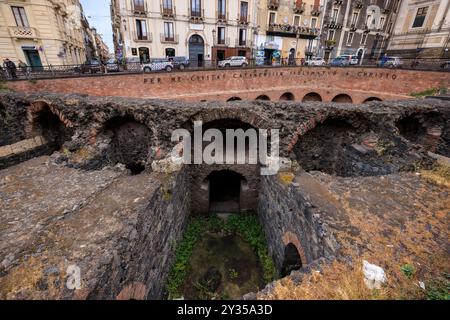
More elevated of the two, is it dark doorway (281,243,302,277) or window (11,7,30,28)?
window (11,7,30,28)

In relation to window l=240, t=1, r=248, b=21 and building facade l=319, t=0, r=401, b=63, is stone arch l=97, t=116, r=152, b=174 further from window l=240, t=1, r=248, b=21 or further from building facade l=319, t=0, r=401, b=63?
building facade l=319, t=0, r=401, b=63

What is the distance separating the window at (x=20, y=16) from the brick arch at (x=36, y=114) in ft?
48.6

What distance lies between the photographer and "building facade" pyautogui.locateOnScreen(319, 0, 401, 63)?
29328mm

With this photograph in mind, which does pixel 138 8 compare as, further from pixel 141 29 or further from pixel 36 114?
pixel 36 114

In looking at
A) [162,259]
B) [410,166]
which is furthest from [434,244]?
[162,259]

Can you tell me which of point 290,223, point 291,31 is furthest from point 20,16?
point 291,31

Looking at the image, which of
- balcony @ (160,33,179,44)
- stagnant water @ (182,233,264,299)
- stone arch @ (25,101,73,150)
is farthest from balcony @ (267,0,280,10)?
stagnant water @ (182,233,264,299)

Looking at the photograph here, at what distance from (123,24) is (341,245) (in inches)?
1022

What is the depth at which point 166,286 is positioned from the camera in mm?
5465

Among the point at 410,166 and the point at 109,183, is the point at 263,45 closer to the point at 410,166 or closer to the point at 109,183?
the point at 410,166

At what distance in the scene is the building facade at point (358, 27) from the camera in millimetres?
29328

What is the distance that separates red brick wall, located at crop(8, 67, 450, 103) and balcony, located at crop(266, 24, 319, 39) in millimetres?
10471

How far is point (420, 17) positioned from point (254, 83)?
24314 millimetres

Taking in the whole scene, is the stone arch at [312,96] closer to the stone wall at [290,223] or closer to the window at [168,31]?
the window at [168,31]
